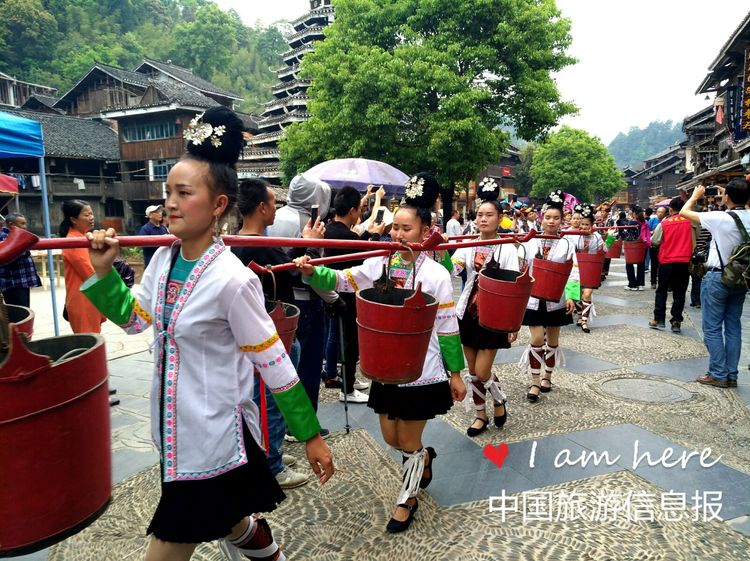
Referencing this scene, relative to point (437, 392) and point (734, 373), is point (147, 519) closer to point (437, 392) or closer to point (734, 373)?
point (437, 392)

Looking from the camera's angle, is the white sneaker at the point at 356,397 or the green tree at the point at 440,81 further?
the green tree at the point at 440,81

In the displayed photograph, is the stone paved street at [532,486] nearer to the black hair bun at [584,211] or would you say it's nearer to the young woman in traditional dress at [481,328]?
the young woman in traditional dress at [481,328]

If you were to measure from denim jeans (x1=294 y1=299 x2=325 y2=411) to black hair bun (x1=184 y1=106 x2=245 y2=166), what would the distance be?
212 cm

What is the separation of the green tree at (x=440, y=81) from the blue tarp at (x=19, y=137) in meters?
12.4

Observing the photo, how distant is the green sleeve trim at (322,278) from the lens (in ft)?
9.59

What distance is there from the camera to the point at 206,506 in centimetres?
188

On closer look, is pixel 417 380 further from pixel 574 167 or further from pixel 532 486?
pixel 574 167

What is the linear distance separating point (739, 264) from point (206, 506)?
215 inches

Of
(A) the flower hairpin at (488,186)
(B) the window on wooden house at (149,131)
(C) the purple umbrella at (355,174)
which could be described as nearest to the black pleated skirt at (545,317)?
(A) the flower hairpin at (488,186)

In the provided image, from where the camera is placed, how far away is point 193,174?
1861mm

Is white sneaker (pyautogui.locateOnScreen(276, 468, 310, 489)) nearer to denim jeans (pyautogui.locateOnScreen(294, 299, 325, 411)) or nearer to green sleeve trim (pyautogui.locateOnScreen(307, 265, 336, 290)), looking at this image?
denim jeans (pyautogui.locateOnScreen(294, 299, 325, 411))

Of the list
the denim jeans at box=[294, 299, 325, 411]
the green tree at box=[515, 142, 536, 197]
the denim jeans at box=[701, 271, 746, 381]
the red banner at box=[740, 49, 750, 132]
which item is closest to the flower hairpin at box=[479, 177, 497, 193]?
the denim jeans at box=[294, 299, 325, 411]

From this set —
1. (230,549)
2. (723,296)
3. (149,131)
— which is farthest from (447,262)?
(149,131)

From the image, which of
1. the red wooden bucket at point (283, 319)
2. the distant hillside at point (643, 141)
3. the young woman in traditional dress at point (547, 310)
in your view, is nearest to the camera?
the red wooden bucket at point (283, 319)
